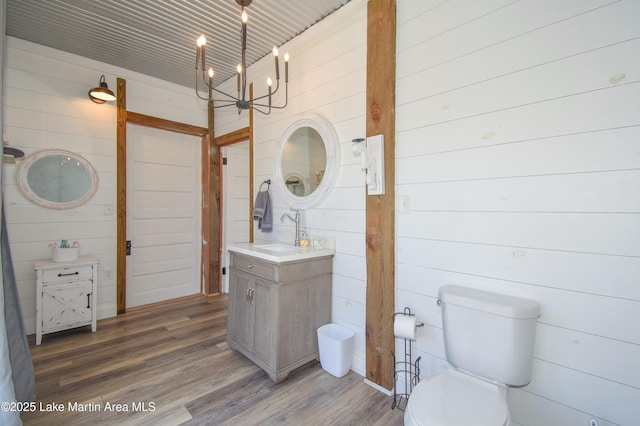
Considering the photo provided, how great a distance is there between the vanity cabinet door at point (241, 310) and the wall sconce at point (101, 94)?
2272mm

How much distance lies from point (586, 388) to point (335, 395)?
1.32 m

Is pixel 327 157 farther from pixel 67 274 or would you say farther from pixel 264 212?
pixel 67 274

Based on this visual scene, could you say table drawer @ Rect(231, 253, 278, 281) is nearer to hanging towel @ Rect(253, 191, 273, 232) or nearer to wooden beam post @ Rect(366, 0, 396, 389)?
hanging towel @ Rect(253, 191, 273, 232)

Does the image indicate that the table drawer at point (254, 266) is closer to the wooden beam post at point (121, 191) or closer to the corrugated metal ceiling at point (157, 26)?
the wooden beam post at point (121, 191)

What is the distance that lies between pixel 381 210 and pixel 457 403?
113 cm

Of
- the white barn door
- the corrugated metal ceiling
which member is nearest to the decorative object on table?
the white barn door

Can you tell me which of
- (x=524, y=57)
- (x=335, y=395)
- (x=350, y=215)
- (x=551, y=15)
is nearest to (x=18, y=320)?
(x=335, y=395)

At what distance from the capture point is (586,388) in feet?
4.09

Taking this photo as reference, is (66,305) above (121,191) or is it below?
below

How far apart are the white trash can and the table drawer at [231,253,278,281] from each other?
2.06 feet

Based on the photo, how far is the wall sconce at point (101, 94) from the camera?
2.84m

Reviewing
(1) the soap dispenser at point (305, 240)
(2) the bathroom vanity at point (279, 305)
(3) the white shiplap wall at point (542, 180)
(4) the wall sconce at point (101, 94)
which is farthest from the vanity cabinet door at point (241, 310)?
(4) the wall sconce at point (101, 94)

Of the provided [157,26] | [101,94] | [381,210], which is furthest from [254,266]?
[101,94]

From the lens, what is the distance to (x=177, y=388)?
6.31ft
